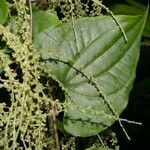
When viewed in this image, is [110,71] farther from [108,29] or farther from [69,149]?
[69,149]

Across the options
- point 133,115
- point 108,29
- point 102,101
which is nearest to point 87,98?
point 102,101

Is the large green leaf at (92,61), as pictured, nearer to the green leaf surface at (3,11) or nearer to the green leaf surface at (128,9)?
the green leaf surface at (3,11)

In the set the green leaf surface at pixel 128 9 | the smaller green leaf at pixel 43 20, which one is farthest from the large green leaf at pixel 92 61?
the green leaf surface at pixel 128 9

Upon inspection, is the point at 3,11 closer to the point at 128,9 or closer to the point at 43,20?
the point at 43,20

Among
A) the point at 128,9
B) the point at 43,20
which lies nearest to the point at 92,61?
the point at 43,20

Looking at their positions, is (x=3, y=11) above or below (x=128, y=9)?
above

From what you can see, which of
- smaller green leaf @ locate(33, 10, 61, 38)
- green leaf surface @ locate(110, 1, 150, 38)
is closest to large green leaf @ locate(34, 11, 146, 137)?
smaller green leaf @ locate(33, 10, 61, 38)
